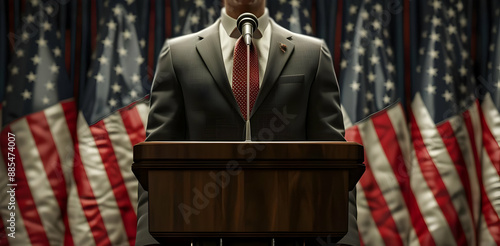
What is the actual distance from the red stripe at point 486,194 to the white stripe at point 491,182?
0.04 ft

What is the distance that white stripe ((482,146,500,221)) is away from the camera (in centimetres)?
314

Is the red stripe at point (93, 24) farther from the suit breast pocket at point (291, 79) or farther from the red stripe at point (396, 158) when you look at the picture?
the suit breast pocket at point (291, 79)

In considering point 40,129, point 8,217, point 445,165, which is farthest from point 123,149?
point 445,165

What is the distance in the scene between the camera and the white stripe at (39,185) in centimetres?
314

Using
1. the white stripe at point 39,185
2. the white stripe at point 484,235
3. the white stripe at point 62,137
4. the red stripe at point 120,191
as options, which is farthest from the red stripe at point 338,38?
the white stripe at point 39,185

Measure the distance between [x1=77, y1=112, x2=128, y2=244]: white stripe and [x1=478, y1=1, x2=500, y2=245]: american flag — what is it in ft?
6.22

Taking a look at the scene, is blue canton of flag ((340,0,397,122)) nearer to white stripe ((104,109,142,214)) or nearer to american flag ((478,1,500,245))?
american flag ((478,1,500,245))

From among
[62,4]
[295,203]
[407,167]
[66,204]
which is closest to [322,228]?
[295,203]

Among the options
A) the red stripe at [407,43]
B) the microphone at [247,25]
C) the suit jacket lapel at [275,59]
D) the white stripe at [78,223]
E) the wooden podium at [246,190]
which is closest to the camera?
the wooden podium at [246,190]

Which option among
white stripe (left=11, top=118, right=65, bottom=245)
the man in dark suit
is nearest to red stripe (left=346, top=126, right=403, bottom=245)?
the man in dark suit

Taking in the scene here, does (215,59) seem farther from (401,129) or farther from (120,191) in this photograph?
(401,129)

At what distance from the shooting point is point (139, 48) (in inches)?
128

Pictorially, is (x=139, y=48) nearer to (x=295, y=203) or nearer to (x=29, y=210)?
(x=29, y=210)

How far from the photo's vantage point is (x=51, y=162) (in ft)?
10.5
